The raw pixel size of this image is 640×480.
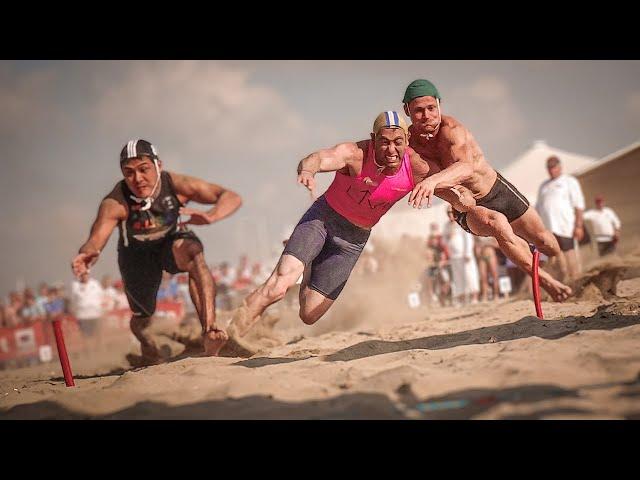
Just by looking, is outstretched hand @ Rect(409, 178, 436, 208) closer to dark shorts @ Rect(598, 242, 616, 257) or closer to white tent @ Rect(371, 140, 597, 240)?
dark shorts @ Rect(598, 242, 616, 257)

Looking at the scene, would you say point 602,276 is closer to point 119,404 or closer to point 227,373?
point 227,373

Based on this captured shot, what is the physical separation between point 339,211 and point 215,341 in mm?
1535

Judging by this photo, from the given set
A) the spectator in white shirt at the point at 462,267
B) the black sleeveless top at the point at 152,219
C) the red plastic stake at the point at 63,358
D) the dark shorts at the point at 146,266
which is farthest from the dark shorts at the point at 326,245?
the spectator in white shirt at the point at 462,267

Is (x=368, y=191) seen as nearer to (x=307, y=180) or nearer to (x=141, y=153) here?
(x=307, y=180)

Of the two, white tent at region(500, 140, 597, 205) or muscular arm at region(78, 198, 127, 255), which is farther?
white tent at region(500, 140, 597, 205)

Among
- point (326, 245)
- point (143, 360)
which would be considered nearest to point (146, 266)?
point (143, 360)

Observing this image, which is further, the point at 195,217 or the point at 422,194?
the point at 195,217

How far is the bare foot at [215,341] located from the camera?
4.70m

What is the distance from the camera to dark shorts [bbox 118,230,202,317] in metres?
5.25

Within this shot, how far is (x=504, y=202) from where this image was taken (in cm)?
485

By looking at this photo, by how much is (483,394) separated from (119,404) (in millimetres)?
1848

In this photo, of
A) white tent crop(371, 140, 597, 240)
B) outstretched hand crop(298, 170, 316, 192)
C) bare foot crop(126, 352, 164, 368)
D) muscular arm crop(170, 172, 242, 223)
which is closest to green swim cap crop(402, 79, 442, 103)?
outstretched hand crop(298, 170, 316, 192)

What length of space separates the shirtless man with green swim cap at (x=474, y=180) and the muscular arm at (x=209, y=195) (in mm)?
1712

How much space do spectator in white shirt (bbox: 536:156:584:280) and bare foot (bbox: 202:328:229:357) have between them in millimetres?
5040
